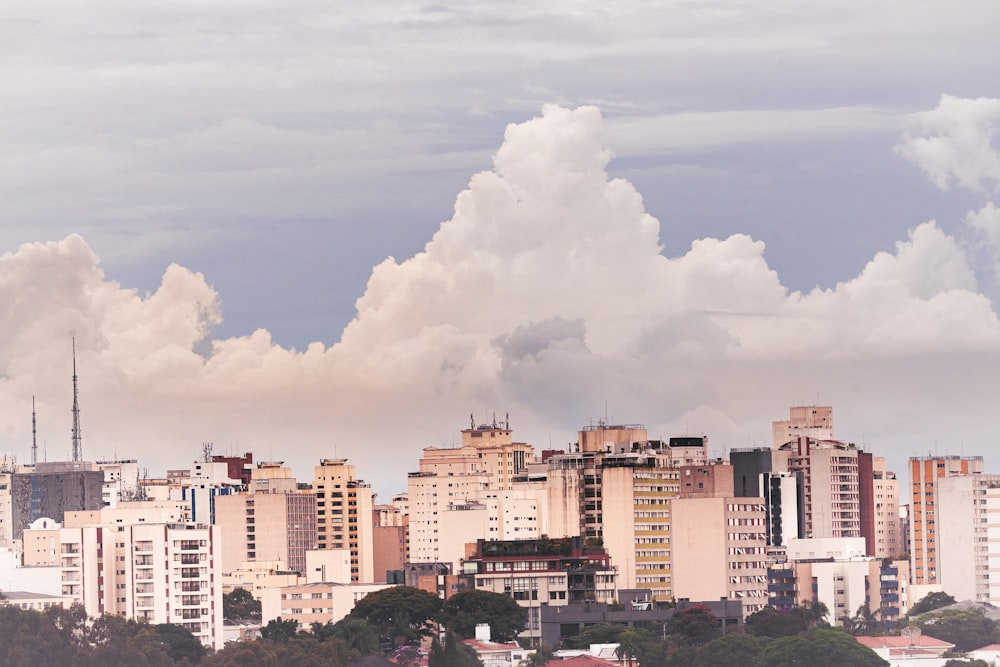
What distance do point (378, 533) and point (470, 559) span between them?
2040 centimetres

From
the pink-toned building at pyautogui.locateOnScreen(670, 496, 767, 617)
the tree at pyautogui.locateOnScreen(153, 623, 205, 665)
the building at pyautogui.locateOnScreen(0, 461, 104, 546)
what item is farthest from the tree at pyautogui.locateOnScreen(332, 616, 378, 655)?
the building at pyautogui.locateOnScreen(0, 461, 104, 546)

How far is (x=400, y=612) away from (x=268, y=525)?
23012mm

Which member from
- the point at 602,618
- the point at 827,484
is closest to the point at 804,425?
the point at 827,484

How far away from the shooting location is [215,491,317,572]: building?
241ft

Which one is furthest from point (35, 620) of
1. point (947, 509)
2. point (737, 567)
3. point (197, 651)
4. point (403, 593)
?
point (947, 509)

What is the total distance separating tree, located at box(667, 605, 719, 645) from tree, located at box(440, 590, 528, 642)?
2868 mm

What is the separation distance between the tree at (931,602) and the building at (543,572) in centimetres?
937

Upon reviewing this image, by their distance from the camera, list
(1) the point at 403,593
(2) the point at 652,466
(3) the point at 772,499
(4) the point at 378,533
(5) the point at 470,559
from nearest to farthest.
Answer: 1. (1) the point at 403,593
2. (5) the point at 470,559
3. (2) the point at 652,466
4. (3) the point at 772,499
5. (4) the point at 378,533

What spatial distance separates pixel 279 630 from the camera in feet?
164

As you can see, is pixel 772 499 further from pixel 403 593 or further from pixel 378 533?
pixel 403 593

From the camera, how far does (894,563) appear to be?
215 ft

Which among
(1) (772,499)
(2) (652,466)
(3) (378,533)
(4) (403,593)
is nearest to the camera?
(4) (403,593)

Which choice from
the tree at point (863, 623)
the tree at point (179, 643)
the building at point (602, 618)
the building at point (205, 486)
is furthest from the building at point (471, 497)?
the tree at point (179, 643)

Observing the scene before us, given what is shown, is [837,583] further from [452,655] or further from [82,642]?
[82,642]
